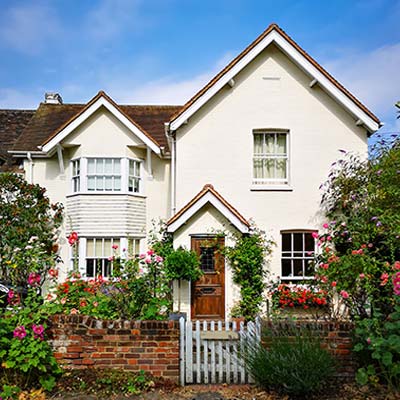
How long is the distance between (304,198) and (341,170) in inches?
55.5

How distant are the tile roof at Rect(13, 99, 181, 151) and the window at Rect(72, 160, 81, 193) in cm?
159

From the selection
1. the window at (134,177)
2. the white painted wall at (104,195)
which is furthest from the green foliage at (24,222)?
the window at (134,177)

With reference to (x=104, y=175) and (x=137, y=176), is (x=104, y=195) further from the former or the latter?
(x=137, y=176)

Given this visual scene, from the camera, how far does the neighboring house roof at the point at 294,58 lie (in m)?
11.4

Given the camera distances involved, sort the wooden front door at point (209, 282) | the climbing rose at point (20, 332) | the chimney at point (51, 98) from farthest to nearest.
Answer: the chimney at point (51, 98) → the wooden front door at point (209, 282) → the climbing rose at point (20, 332)

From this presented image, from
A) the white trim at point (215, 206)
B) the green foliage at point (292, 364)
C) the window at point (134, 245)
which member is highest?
the white trim at point (215, 206)

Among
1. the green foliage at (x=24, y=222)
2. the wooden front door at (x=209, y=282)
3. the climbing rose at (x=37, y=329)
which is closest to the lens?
the climbing rose at (x=37, y=329)

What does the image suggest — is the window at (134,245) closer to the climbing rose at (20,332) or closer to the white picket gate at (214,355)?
the white picket gate at (214,355)

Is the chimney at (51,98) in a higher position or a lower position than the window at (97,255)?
higher

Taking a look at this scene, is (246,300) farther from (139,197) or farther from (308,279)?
(139,197)

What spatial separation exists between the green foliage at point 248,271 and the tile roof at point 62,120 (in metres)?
5.39

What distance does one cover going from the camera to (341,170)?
11.5 m

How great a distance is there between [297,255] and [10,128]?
50.3ft

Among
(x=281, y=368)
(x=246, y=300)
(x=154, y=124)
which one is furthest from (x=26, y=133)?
(x=281, y=368)
